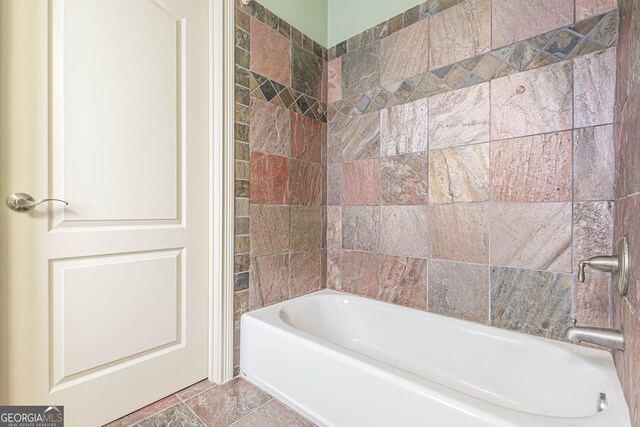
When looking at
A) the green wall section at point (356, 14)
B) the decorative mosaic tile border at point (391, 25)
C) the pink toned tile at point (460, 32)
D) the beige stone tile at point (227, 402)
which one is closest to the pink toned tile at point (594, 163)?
the pink toned tile at point (460, 32)

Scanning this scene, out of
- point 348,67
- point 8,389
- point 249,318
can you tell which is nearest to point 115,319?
point 8,389

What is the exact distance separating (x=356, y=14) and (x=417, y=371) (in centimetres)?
223

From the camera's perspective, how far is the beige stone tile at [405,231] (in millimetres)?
1625

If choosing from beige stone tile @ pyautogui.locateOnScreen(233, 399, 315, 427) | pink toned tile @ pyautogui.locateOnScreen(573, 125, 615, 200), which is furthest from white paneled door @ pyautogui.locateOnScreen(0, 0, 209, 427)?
pink toned tile @ pyautogui.locateOnScreen(573, 125, 615, 200)

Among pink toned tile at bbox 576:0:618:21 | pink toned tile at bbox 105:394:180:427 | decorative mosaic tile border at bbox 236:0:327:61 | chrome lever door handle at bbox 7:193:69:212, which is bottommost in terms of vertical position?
pink toned tile at bbox 105:394:180:427

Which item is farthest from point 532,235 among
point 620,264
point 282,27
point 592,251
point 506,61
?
point 282,27

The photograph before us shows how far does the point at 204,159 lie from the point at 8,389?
1114 millimetres

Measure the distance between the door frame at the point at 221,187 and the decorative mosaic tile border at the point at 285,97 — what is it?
15 centimetres

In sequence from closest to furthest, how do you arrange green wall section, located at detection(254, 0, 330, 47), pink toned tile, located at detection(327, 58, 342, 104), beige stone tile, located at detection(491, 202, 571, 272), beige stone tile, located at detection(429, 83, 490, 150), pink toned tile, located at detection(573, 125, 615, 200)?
pink toned tile, located at detection(573, 125, 615, 200)
beige stone tile, located at detection(491, 202, 571, 272)
beige stone tile, located at detection(429, 83, 490, 150)
green wall section, located at detection(254, 0, 330, 47)
pink toned tile, located at detection(327, 58, 342, 104)

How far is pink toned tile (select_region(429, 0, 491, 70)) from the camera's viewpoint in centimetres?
143

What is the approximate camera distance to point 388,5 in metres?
1.77

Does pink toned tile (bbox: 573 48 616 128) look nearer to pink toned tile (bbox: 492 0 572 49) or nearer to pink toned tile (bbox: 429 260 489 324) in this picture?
pink toned tile (bbox: 492 0 572 49)

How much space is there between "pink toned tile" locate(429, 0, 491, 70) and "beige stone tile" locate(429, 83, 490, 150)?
20 cm

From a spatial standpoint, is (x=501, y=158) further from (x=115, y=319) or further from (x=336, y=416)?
(x=115, y=319)
